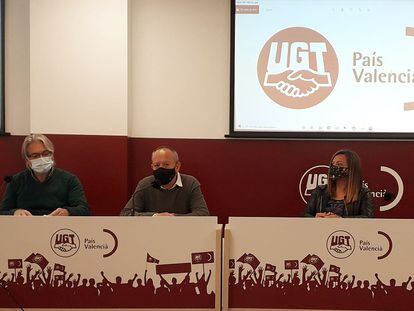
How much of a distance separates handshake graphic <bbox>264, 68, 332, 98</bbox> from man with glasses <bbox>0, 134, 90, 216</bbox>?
166 centimetres

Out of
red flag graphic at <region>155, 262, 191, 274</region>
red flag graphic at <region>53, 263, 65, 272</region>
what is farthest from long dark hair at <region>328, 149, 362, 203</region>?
red flag graphic at <region>53, 263, 65, 272</region>

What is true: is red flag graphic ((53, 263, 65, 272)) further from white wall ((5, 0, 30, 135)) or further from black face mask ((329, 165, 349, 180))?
white wall ((5, 0, 30, 135))

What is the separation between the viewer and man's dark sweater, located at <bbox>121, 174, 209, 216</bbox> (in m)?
3.08

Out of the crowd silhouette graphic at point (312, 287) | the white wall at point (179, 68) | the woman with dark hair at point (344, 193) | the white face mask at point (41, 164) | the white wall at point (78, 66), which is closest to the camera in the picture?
the crowd silhouette graphic at point (312, 287)

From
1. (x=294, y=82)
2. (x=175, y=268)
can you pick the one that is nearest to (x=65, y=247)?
(x=175, y=268)

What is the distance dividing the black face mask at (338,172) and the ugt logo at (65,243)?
5.29 ft

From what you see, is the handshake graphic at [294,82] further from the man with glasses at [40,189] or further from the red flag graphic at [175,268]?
the red flag graphic at [175,268]

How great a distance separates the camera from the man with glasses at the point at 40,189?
10.1 feet

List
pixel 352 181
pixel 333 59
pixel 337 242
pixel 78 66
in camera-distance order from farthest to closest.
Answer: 1. pixel 333 59
2. pixel 78 66
3. pixel 352 181
4. pixel 337 242

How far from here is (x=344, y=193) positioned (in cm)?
303

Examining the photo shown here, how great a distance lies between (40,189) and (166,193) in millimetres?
793

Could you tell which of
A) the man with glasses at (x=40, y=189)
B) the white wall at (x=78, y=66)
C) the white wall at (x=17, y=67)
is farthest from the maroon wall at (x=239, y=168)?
the man with glasses at (x=40, y=189)

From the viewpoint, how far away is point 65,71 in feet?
11.7

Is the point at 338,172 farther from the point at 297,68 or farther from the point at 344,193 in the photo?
the point at 297,68
